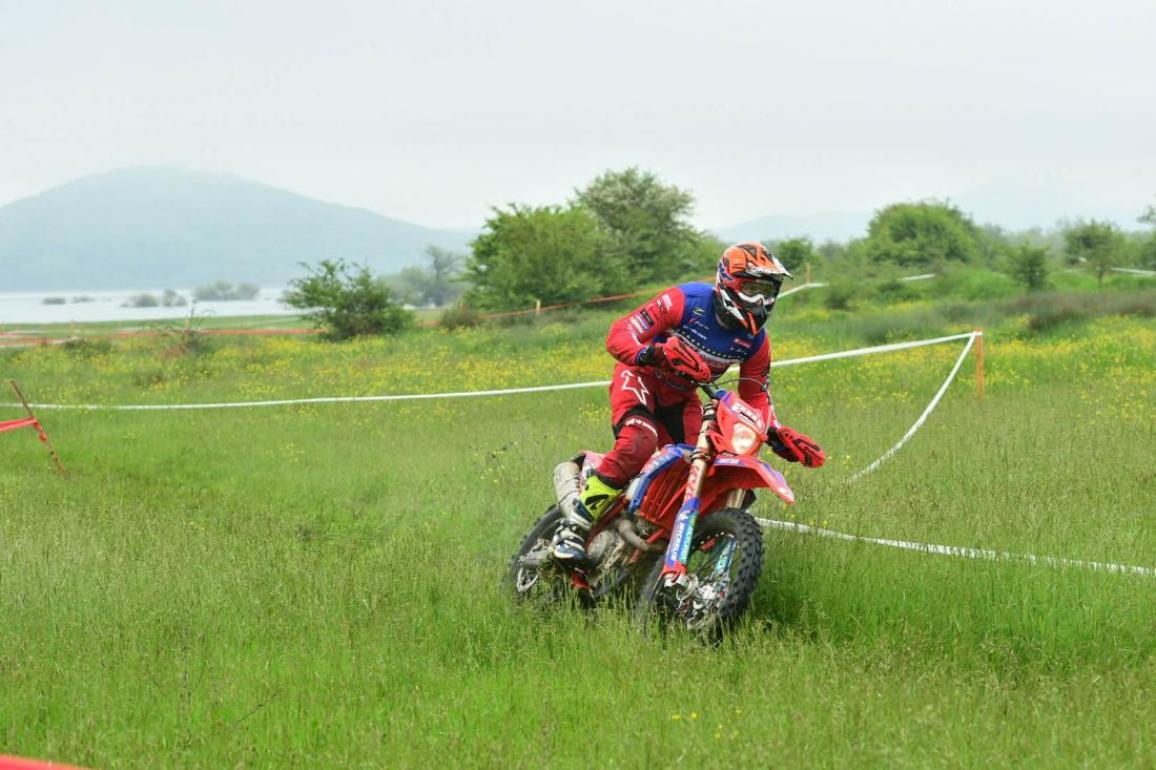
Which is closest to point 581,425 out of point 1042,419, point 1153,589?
point 1042,419

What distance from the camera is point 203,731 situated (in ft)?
17.9

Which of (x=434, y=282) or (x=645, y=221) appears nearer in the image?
(x=645, y=221)

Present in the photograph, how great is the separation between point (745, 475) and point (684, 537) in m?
0.51

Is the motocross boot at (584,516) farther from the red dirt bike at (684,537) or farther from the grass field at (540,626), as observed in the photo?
the grass field at (540,626)

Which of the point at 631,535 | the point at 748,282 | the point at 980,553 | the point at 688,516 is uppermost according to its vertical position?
the point at 748,282

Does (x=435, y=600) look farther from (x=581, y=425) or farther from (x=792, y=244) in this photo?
(x=792, y=244)

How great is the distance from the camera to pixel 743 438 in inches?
267

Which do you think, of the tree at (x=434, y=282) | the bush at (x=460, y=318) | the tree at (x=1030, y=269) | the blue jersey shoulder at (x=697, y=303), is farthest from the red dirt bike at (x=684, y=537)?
the tree at (x=434, y=282)

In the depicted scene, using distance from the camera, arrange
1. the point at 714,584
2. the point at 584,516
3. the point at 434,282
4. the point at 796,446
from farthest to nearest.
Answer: the point at 434,282, the point at 584,516, the point at 796,446, the point at 714,584

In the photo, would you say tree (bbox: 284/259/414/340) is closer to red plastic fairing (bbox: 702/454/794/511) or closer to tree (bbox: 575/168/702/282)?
tree (bbox: 575/168/702/282)

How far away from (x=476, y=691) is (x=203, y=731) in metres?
1.18

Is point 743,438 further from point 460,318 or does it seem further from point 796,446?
point 460,318

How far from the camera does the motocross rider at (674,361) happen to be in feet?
24.1

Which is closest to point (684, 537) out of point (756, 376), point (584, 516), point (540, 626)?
point (540, 626)
